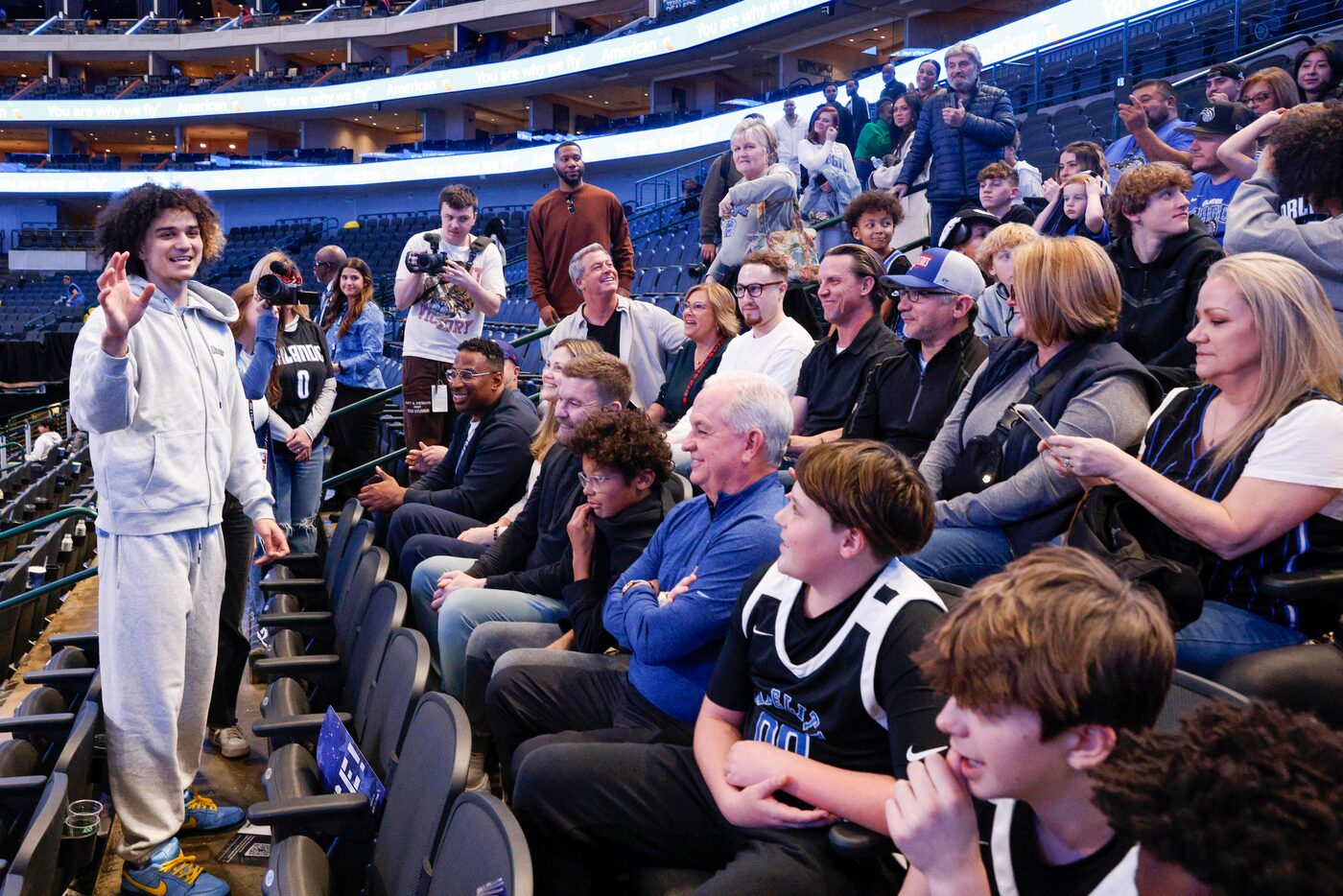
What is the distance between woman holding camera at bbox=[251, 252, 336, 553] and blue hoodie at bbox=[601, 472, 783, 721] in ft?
8.05

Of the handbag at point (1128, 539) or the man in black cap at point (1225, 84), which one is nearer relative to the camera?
the handbag at point (1128, 539)

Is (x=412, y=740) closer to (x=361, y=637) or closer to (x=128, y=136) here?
(x=361, y=637)

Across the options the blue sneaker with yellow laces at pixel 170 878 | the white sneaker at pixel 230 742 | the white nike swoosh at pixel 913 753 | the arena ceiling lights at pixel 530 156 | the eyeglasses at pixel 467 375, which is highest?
the arena ceiling lights at pixel 530 156

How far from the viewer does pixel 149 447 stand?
240 cm

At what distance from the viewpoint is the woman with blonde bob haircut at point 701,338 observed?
4008 millimetres

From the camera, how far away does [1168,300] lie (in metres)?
2.83

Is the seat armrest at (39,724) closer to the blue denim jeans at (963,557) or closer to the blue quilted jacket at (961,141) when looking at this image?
the blue denim jeans at (963,557)

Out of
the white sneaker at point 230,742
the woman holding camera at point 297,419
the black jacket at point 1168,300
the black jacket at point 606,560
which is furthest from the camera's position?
the woman holding camera at point 297,419

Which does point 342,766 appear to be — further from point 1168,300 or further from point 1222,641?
point 1168,300

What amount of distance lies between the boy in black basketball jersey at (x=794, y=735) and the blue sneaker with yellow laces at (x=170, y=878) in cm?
107

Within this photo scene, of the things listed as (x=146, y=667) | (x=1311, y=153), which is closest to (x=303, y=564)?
(x=146, y=667)

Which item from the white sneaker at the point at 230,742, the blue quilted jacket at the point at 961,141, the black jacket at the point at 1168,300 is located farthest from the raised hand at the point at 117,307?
the blue quilted jacket at the point at 961,141

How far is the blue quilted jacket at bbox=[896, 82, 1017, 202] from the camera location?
516 centimetres

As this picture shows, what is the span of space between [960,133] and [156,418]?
4.18m
